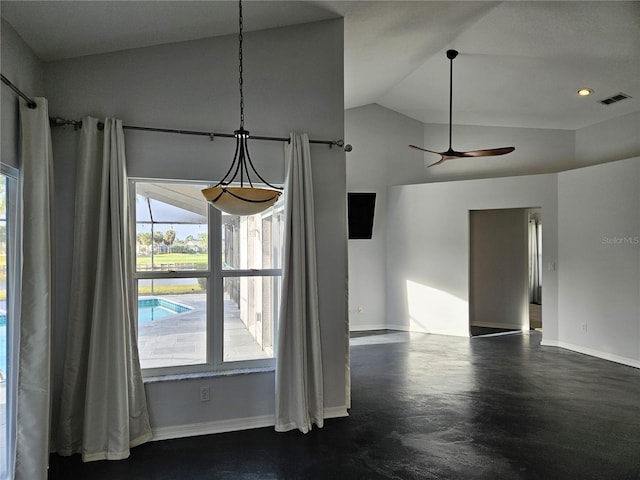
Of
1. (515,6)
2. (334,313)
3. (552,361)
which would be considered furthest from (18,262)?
(552,361)

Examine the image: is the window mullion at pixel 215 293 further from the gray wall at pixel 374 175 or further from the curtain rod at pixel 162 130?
the gray wall at pixel 374 175

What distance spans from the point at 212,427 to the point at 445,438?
6.07 feet

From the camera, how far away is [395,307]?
308 inches

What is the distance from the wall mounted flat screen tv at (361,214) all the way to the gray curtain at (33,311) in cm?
509

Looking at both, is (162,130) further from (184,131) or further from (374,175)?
(374,175)

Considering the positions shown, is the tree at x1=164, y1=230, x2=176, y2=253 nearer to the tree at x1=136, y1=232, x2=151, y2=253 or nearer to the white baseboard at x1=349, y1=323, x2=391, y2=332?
the tree at x1=136, y1=232, x2=151, y2=253

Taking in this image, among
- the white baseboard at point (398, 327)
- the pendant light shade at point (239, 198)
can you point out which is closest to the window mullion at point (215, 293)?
the pendant light shade at point (239, 198)

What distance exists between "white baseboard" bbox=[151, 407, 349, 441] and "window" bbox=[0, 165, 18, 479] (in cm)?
97

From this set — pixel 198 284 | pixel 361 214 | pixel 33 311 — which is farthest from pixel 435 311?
pixel 33 311

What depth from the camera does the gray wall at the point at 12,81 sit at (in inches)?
95.0

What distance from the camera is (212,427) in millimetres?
3410

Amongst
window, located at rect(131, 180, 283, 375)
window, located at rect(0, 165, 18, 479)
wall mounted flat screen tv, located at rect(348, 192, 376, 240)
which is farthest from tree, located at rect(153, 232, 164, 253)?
wall mounted flat screen tv, located at rect(348, 192, 376, 240)

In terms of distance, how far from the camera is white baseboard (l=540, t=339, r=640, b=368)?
5.48m

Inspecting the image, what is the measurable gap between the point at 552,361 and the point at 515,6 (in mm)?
4338
